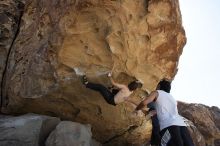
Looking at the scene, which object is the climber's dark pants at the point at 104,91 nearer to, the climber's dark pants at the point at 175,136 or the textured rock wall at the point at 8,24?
the climber's dark pants at the point at 175,136

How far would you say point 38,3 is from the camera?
10898 millimetres

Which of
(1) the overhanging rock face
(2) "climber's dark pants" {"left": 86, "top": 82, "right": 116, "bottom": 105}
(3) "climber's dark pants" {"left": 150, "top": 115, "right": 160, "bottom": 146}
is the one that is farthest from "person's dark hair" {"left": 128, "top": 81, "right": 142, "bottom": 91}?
(3) "climber's dark pants" {"left": 150, "top": 115, "right": 160, "bottom": 146}

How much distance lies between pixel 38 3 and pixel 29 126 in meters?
3.91

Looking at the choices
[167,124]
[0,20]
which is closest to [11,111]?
[0,20]

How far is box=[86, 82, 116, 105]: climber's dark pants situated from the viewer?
981cm

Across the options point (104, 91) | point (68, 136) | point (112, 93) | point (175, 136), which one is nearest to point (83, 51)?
point (104, 91)

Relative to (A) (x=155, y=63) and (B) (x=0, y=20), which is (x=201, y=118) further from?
(B) (x=0, y=20)

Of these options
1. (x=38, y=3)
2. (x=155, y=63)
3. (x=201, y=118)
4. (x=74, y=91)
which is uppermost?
(x=38, y=3)

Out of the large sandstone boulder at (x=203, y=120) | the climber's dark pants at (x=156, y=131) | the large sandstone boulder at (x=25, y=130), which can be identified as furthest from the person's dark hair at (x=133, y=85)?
the large sandstone boulder at (x=203, y=120)

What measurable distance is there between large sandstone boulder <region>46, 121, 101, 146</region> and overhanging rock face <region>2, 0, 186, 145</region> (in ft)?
3.78

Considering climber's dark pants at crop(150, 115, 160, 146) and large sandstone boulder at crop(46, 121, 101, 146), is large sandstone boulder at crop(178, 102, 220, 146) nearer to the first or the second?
climber's dark pants at crop(150, 115, 160, 146)

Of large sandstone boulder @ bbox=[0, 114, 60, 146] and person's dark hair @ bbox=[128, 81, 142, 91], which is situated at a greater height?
person's dark hair @ bbox=[128, 81, 142, 91]

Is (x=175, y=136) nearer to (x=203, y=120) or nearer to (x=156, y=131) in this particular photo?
(x=156, y=131)

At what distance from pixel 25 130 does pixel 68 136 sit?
42.5 inches
